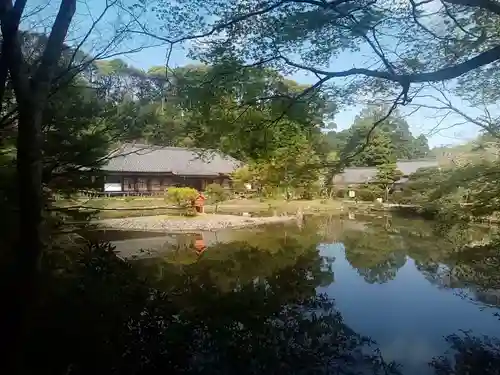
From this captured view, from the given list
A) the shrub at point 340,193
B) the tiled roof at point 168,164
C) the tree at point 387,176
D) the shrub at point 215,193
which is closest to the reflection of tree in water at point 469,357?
the shrub at point 215,193

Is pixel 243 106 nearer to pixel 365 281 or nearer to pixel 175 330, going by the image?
pixel 175 330

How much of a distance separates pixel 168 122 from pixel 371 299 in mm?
4100

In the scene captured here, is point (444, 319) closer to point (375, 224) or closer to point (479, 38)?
point (479, 38)

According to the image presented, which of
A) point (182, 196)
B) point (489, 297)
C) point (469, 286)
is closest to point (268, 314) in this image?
point (489, 297)

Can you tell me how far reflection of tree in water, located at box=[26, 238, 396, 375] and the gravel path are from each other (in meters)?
8.45

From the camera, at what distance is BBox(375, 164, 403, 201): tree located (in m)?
21.7

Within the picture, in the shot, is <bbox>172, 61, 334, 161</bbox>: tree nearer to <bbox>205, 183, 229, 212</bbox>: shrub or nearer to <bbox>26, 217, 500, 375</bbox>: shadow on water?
<bbox>26, 217, 500, 375</bbox>: shadow on water

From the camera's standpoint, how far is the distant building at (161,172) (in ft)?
73.7

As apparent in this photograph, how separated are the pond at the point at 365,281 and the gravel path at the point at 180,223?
1.48 m

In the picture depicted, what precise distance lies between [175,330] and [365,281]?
14.9 feet

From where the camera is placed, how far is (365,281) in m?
7.26

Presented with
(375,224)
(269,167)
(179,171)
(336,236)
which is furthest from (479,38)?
(179,171)

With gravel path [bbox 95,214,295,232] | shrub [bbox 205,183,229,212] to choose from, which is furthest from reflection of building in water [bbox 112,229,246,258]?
shrub [bbox 205,183,229,212]

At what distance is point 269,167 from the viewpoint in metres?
5.60
